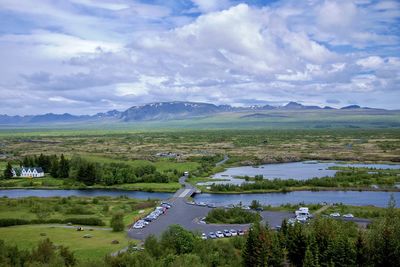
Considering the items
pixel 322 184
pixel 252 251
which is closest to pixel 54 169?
pixel 322 184

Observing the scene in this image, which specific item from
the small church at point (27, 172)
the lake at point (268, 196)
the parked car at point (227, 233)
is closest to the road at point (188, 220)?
the parked car at point (227, 233)

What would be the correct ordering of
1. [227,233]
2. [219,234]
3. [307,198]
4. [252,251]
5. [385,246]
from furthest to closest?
[307,198] < [227,233] < [219,234] < [252,251] < [385,246]

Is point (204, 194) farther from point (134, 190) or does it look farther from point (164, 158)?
point (164, 158)

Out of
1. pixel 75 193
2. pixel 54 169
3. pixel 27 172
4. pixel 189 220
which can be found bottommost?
pixel 75 193

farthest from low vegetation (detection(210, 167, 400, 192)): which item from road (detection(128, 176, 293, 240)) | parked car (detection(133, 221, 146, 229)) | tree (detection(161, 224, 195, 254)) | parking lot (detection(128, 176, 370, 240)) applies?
tree (detection(161, 224, 195, 254))

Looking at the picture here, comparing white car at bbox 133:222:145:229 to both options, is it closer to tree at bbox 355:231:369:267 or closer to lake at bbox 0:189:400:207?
lake at bbox 0:189:400:207

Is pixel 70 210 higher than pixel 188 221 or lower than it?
higher

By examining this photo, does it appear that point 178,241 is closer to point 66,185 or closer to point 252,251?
point 252,251
